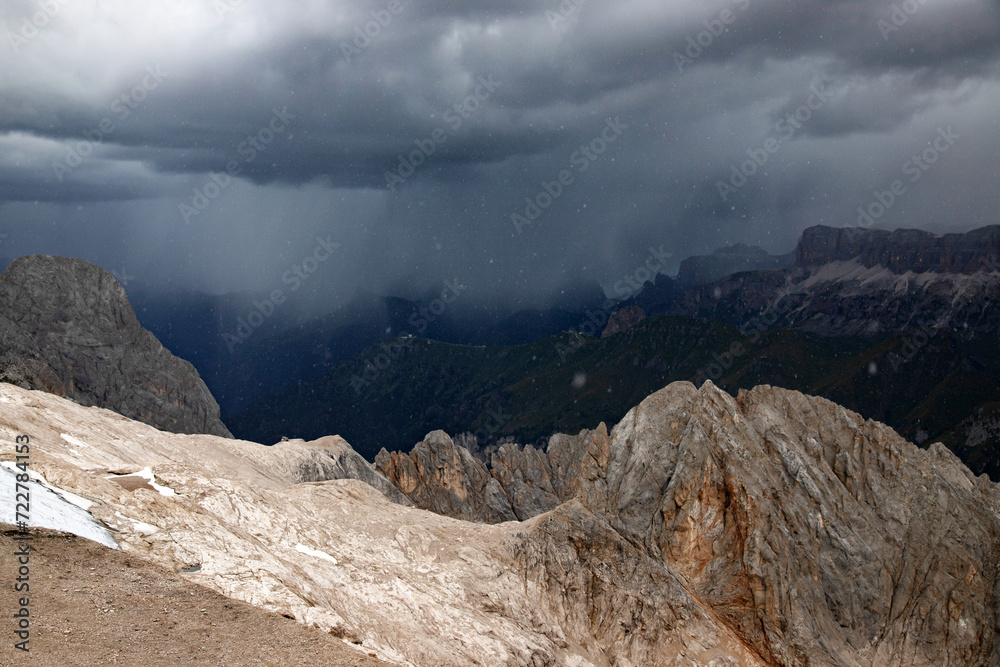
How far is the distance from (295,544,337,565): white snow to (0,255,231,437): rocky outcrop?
417 feet

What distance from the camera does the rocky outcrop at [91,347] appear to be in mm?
148500

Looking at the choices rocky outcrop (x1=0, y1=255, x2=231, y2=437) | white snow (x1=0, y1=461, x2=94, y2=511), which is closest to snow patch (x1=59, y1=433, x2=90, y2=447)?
white snow (x1=0, y1=461, x2=94, y2=511)

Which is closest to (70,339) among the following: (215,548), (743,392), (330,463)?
(330,463)

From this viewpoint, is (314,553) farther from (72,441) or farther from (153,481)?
(72,441)

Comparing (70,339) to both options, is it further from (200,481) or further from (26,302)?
(200,481)

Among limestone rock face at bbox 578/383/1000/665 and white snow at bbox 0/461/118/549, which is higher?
limestone rock face at bbox 578/383/1000/665

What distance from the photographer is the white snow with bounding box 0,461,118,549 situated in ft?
80.0

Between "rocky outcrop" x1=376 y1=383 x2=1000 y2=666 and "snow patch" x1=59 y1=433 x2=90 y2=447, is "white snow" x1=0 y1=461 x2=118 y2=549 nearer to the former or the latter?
"snow patch" x1=59 y1=433 x2=90 y2=447

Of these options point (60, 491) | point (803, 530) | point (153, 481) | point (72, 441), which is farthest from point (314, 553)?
point (803, 530)

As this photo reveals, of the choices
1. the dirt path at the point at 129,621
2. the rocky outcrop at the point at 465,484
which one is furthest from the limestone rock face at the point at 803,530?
the rocky outcrop at the point at 465,484

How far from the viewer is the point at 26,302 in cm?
15200

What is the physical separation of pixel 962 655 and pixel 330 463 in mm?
70932

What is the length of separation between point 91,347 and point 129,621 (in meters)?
158

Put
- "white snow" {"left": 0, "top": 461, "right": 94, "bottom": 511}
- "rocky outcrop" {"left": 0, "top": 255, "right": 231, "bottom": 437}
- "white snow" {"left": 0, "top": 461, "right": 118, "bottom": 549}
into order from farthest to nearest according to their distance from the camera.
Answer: "rocky outcrop" {"left": 0, "top": 255, "right": 231, "bottom": 437}, "white snow" {"left": 0, "top": 461, "right": 94, "bottom": 511}, "white snow" {"left": 0, "top": 461, "right": 118, "bottom": 549}
